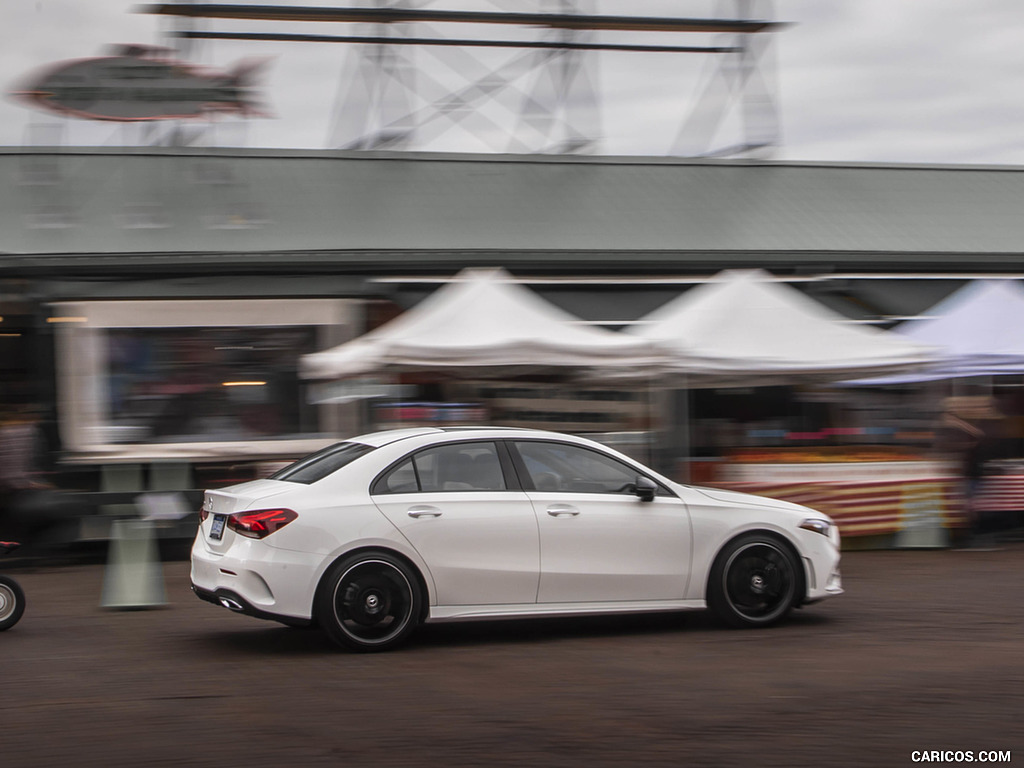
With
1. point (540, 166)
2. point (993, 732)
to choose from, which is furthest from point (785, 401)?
point (993, 732)

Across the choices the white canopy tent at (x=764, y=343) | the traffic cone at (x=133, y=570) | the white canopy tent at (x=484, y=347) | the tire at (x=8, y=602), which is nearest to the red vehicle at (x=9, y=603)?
the tire at (x=8, y=602)

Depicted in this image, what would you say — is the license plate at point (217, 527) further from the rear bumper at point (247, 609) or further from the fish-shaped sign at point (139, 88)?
the fish-shaped sign at point (139, 88)

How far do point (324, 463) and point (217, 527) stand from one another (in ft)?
2.65

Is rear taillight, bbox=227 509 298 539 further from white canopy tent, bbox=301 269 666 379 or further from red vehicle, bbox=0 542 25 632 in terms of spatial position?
white canopy tent, bbox=301 269 666 379

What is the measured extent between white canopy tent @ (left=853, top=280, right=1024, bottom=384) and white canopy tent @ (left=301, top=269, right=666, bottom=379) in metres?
3.44

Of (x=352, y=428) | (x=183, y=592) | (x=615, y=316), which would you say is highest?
(x=615, y=316)

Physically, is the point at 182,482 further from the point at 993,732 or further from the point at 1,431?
the point at 993,732

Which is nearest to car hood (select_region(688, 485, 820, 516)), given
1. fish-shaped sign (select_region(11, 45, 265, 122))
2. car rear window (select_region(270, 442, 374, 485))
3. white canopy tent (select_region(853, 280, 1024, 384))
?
car rear window (select_region(270, 442, 374, 485))

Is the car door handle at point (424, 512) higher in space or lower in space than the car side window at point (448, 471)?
lower

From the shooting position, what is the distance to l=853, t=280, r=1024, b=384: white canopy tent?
43.0ft

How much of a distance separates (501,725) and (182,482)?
28.5 ft

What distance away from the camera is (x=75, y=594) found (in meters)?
10.3

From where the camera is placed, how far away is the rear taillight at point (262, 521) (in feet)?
23.1

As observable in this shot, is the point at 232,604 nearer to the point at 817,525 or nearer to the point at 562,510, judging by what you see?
the point at 562,510
